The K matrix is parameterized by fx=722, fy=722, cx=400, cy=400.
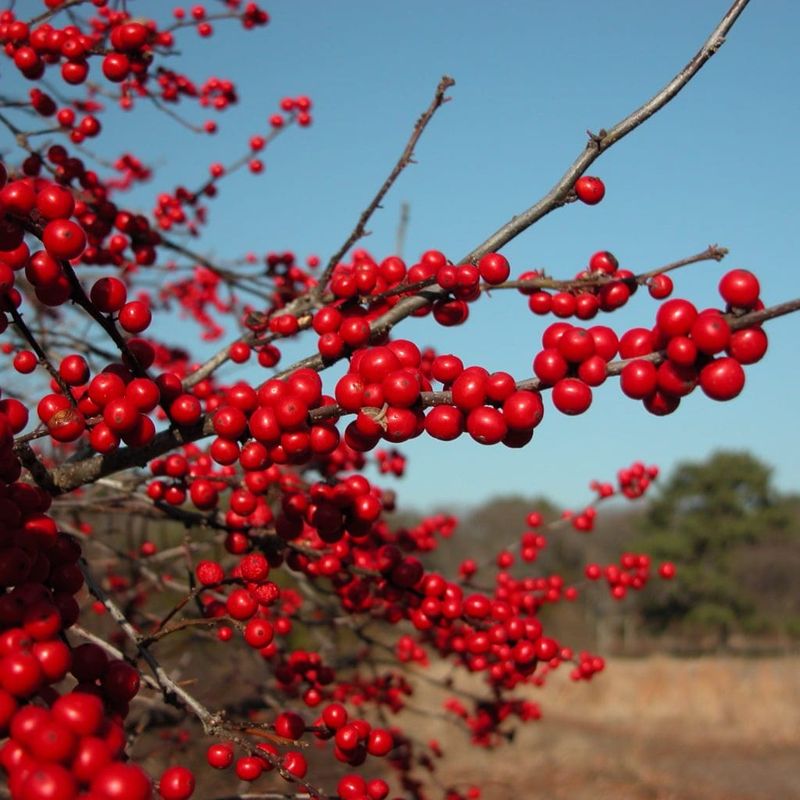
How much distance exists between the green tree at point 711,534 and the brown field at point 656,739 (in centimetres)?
854

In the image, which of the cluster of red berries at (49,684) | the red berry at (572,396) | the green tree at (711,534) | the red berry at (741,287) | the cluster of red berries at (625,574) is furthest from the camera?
the green tree at (711,534)

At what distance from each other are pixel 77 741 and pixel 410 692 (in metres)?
3.76

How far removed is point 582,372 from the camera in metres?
1.32

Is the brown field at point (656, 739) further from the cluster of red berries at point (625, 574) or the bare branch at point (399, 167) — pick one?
the bare branch at point (399, 167)

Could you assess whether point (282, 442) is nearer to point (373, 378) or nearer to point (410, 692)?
point (373, 378)

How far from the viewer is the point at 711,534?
2920 centimetres

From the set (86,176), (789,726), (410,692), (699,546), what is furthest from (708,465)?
(86,176)

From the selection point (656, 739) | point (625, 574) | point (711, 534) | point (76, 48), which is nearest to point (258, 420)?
point (76, 48)

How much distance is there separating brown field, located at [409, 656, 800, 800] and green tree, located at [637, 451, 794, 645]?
28.0 ft

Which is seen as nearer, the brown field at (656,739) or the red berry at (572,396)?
the red berry at (572,396)

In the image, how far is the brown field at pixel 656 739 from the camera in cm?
1188

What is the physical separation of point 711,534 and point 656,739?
15945mm

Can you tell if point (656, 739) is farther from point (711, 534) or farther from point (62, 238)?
point (62, 238)

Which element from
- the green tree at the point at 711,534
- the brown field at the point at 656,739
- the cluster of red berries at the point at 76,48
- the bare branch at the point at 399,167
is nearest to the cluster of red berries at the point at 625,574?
the bare branch at the point at 399,167
